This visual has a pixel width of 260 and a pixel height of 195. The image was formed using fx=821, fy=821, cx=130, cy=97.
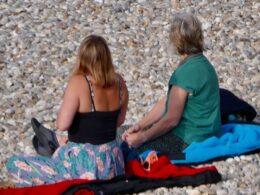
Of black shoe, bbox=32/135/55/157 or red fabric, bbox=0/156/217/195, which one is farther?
black shoe, bbox=32/135/55/157

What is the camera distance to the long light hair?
20.6 feet

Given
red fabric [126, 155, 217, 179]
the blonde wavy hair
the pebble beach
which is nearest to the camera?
red fabric [126, 155, 217, 179]

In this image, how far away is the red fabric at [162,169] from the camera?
654 centimetres

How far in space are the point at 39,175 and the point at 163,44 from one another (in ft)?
14.6

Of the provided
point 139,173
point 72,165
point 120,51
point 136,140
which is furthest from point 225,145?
point 120,51

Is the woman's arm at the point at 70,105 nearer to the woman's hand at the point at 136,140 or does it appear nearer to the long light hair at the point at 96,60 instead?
the long light hair at the point at 96,60

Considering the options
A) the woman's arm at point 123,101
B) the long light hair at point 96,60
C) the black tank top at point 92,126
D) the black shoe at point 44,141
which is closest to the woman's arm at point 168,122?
the woman's arm at point 123,101

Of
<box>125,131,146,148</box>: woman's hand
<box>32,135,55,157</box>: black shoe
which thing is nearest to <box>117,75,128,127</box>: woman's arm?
<box>125,131,146,148</box>: woman's hand

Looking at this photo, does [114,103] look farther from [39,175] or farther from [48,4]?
[48,4]

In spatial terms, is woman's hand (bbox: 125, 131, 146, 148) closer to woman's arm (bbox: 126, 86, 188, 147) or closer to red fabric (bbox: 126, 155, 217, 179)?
woman's arm (bbox: 126, 86, 188, 147)

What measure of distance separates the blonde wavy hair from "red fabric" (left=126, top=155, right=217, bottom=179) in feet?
3.18

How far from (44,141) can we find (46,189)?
1009 mm

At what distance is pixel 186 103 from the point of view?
7.10 meters

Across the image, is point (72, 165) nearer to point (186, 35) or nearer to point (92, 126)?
point (92, 126)
